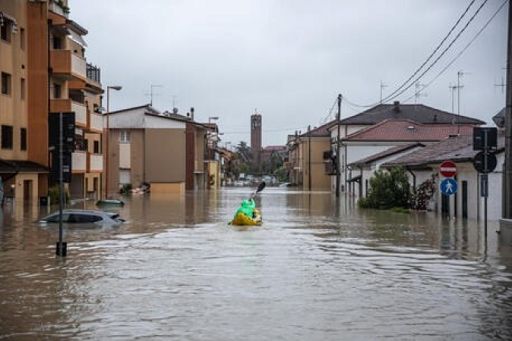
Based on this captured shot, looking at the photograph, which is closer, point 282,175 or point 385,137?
point 385,137

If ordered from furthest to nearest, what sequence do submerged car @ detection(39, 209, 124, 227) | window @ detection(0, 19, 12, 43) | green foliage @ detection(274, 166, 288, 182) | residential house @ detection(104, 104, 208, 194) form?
1. green foliage @ detection(274, 166, 288, 182)
2. residential house @ detection(104, 104, 208, 194)
3. window @ detection(0, 19, 12, 43)
4. submerged car @ detection(39, 209, 124, 227)

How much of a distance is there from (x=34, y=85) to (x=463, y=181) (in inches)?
1059

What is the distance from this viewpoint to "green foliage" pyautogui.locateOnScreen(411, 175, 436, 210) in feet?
141

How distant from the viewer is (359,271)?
1683cm

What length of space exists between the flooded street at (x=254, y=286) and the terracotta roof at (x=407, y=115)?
2979 inches

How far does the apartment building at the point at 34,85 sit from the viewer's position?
146 ft

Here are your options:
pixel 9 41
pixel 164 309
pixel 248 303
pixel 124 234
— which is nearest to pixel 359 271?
pixel 248 303

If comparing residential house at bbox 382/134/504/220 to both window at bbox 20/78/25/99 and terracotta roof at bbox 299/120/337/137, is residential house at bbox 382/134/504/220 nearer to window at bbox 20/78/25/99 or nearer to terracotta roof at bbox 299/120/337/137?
window at bbox 20/78/25/99

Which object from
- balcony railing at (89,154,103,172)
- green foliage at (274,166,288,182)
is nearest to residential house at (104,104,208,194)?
balcony railing at (89,154,103,172)

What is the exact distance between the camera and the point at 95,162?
59219 mm

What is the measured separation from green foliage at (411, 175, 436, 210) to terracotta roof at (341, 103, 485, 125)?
189 ft

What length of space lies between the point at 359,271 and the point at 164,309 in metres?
6.30

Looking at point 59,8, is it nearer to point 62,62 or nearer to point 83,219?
point 62,62

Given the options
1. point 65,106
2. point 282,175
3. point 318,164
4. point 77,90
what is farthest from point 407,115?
point 282,175
